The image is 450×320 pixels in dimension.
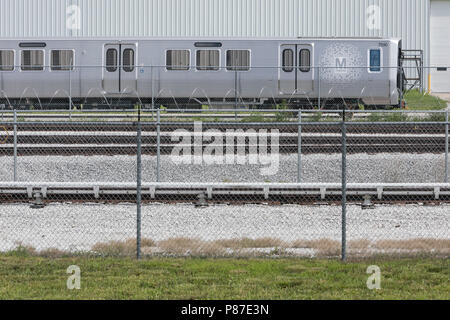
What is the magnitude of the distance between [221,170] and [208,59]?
33.8 ft

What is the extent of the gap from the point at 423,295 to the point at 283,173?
A: 10152 millimetres

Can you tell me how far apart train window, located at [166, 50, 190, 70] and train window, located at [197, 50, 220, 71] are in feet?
1.27

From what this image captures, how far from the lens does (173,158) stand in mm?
20391

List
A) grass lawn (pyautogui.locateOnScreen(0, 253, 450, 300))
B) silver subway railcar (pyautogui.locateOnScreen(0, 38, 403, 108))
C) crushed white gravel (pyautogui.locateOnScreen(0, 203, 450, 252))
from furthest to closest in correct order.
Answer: silver subway railcar (pyautogui.locateOnScreen(0, 38, 403, 108)) < crushed white gravel (pyautogui.locateOnScreen(0, 203, 450, 252)) < grass lawn (pyautogui.locateOnScreen(0, 253, 450, 300))

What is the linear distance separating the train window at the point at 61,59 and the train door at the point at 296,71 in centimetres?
681

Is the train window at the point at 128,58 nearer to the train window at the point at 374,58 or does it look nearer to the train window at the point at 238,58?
the train window at the point at 238,58

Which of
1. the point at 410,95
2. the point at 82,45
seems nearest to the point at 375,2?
the point at 410,95

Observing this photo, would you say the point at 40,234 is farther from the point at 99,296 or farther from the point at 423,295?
the point at 423,295

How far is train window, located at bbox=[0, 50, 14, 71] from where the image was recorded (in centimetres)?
2966

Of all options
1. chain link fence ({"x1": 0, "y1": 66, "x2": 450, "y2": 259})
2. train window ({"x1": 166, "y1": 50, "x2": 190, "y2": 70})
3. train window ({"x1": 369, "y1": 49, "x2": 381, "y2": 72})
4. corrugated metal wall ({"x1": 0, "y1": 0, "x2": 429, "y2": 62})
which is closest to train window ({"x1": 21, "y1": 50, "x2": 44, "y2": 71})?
chain link fence ({"x1": 0, "y1": 66, "x2": 450, "y2": 259})

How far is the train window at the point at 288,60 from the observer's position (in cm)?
2941

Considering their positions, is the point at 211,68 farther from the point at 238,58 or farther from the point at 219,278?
the point at 219,278

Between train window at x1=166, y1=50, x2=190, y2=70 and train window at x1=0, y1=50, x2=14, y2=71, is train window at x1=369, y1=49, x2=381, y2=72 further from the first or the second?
train window at x1=0, y1=50, x2=14, y2=71

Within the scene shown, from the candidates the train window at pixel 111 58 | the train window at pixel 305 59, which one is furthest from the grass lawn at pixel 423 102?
the train window at pixel 111 58
